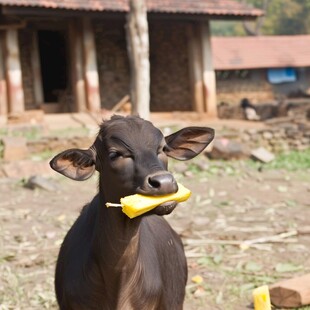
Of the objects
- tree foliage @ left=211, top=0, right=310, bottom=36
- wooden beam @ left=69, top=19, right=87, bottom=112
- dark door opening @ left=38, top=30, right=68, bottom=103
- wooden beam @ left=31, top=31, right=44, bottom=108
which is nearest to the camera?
wooden beam @ left=69, top=19, right=87, bottom=112

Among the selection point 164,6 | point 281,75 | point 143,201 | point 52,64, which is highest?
point 164,6

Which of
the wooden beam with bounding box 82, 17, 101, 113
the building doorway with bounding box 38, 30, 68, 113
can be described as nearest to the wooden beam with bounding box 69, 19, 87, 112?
the wooden beam with bounding box 82, 17, 101, 113

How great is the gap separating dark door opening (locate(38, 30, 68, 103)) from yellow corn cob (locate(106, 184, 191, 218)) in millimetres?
20053

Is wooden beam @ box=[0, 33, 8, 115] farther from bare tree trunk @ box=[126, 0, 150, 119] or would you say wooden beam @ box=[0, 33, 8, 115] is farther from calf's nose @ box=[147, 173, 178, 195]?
calf's nose @ box=[147, 173, 178, 195]

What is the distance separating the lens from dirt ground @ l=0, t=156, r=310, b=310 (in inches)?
229

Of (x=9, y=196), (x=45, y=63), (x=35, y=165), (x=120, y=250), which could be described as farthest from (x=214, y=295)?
(x=45, y=63)

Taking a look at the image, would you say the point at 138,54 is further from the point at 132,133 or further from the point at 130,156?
the point at 130,156

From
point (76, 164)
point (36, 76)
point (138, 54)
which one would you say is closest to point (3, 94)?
point (36, 76)

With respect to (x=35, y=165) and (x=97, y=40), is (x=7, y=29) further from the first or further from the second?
(x=35, y=165)

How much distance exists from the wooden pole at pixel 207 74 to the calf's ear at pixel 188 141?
15.1 m

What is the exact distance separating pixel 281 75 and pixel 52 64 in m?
15.2

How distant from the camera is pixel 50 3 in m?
16.0

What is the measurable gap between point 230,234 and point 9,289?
3.10 meters

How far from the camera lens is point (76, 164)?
3.49 meters
